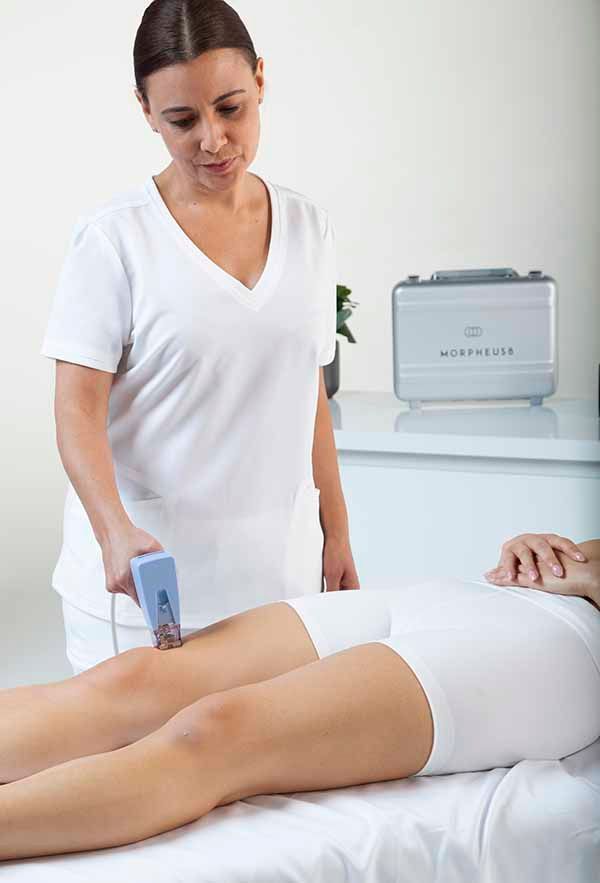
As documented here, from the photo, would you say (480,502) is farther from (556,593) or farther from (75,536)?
(75,536)

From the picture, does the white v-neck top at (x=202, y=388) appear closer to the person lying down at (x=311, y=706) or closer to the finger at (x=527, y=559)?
the person lying down at (x=311, y=706)

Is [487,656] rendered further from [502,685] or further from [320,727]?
[320,727]

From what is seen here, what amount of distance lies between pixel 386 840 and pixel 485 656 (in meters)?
0.23

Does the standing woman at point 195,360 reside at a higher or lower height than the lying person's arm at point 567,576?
higher

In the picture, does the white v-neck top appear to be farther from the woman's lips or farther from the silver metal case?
the silver metal case

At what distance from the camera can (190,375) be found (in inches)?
51.7

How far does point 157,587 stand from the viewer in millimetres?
1140

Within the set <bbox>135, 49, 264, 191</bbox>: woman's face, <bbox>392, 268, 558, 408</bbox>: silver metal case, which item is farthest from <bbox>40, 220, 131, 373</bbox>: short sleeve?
<bbox>392, 268, 558, 408</bbox>: silver metal case

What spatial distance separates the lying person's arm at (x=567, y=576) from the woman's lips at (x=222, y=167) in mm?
558

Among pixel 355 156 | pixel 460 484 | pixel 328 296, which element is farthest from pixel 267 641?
pixel 355 156

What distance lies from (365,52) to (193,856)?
9.43 feet

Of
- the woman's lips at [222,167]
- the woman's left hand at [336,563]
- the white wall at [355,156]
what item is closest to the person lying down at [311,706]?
the woman's left hand at [336,563]

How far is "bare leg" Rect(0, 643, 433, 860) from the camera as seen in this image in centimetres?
90

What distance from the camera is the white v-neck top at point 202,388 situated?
1.29 m
